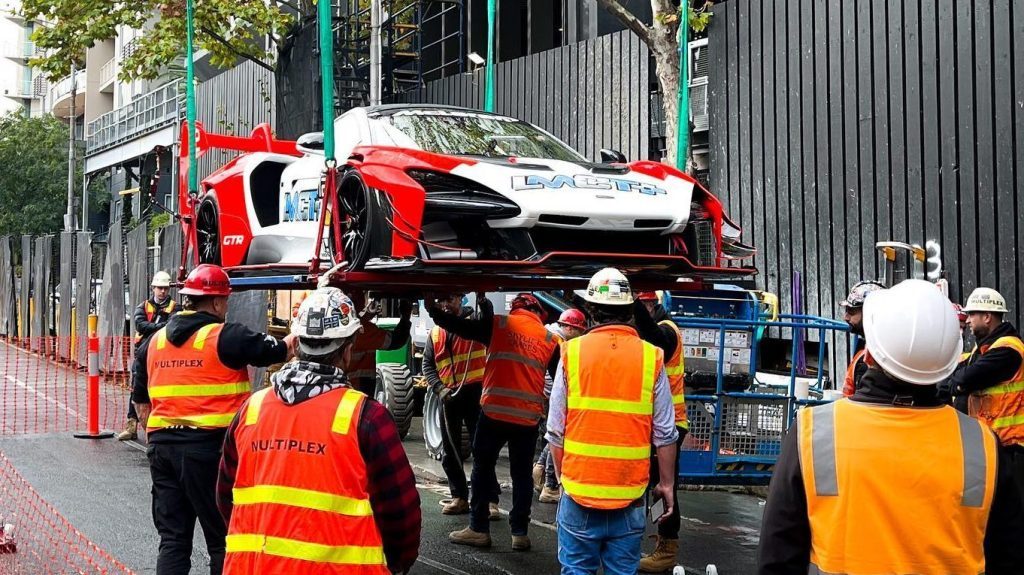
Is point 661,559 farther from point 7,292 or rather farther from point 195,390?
point 7,292

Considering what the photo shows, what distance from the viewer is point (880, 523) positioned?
9.12 ft

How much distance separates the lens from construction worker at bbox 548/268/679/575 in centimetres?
525

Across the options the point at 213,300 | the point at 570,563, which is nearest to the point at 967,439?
the point at 570,563

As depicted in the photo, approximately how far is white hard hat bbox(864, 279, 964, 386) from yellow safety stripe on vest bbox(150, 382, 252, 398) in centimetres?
396

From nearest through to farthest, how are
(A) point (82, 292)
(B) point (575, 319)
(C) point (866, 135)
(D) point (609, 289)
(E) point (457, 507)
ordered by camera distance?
(D) point (609, 289) → (B) point (575, 319) → (E) point (457, 507) → (C) point (866, 135) → (A) point (82, 292)

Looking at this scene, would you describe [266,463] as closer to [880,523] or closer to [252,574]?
[252,574]

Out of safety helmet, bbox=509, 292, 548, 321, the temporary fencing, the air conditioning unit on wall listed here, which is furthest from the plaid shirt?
the air conditioning unit on wall

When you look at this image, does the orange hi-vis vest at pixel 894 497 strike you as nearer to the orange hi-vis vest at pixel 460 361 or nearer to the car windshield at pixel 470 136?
the car windshield at pixel 470 136

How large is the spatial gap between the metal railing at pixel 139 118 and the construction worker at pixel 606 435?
31968 millimetres

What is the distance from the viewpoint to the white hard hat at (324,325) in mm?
3906

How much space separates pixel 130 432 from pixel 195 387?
7.63 m

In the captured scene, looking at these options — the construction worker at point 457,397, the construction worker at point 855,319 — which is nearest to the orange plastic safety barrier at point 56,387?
the construction worker at point 457,397

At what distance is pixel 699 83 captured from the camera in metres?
15.8

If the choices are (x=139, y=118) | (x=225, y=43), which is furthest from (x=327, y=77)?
(x=139, y=118)
